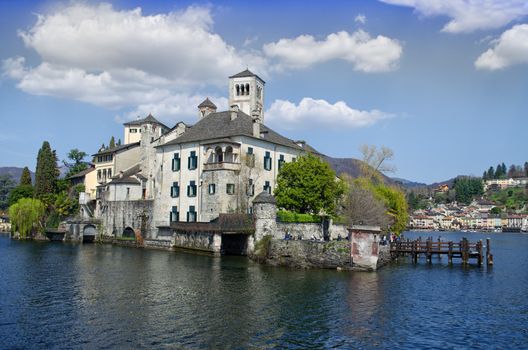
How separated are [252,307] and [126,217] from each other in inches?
1802

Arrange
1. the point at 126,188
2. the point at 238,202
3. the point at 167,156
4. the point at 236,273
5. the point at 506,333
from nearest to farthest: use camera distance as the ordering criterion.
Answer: the point at 506,333, the point at 236,273, the point at 238,202, the point at 167,156, the point at 126,188

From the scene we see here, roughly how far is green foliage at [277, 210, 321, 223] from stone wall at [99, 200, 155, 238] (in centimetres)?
2089

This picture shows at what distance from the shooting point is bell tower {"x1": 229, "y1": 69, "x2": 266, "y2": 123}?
80.8 m

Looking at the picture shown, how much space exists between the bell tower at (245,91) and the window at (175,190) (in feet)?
74.9

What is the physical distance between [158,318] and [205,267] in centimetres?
1862

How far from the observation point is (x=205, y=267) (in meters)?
42.7

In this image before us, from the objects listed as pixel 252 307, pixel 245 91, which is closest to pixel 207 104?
pixel 245 91

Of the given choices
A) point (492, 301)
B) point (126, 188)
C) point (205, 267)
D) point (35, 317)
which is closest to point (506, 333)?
point (492, 301)

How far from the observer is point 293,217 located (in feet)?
172

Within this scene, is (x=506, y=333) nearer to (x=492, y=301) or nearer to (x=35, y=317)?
(x=492, y=301)

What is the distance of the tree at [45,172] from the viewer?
86.6m

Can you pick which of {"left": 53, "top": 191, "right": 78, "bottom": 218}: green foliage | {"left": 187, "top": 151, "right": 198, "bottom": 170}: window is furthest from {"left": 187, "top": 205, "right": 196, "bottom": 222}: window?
{"left": 53, "top": 191, "right": 78, "bottom": 218}: green foliage

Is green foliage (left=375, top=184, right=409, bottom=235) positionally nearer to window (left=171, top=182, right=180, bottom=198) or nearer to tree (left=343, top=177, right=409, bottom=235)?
tree (left=343, top=177, right=409, bottom=235)

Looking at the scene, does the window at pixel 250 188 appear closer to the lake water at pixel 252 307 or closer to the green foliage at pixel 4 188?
the lake water at pixel 252 307
